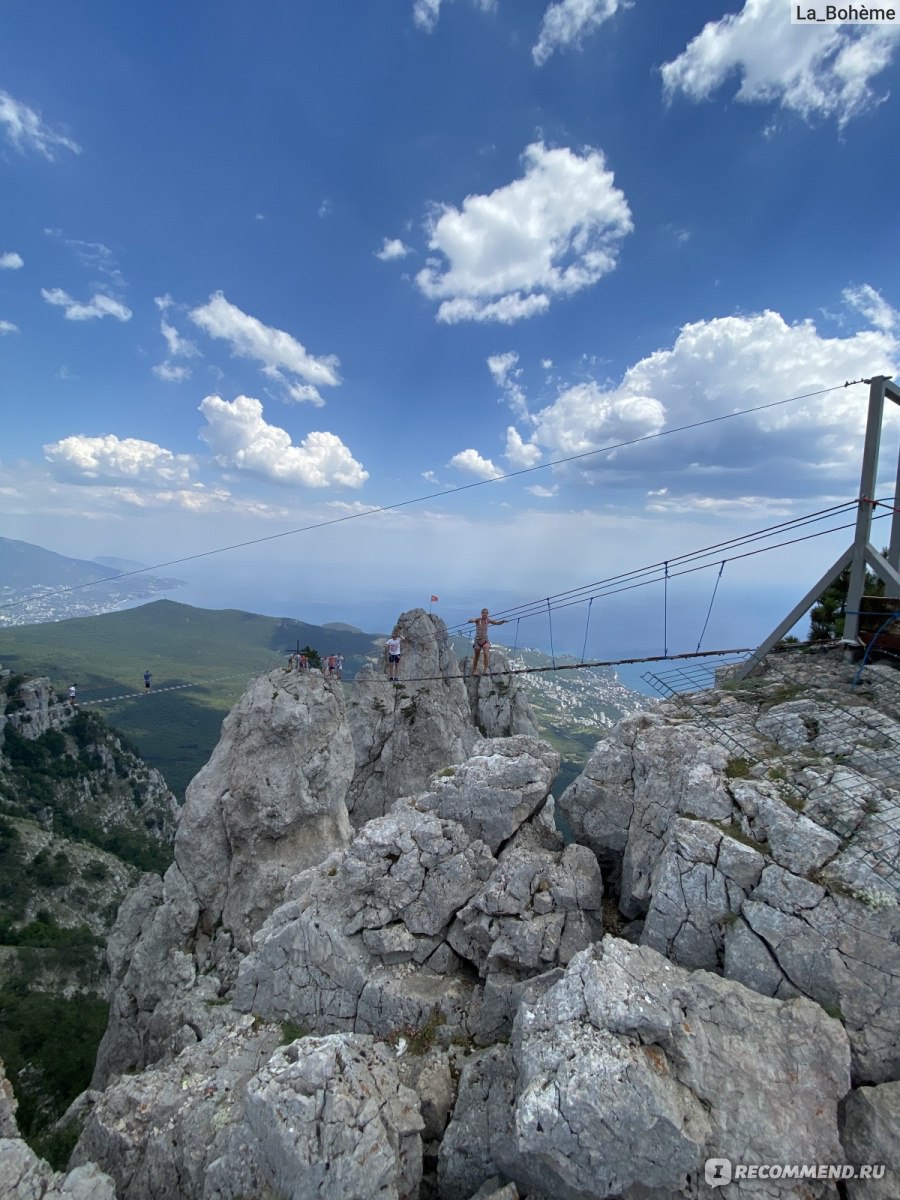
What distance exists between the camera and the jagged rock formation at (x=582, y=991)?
850 cm

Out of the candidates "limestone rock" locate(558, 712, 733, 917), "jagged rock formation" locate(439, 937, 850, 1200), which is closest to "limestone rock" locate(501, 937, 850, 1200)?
"jagged rock formation" locate(439, 937, 850, 1200)

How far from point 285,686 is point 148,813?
84.2 m

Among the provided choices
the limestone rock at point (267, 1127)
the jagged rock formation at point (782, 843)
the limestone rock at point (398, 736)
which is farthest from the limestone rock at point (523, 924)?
the limestone rock at point (398, 736)

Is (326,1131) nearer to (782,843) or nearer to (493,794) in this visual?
(493,794)

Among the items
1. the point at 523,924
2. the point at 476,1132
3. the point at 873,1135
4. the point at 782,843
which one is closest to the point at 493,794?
the point at 523,924

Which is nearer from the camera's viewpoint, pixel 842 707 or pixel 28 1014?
pixel 842 707

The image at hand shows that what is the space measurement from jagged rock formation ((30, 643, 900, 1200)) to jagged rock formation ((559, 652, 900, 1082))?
5 centimetres

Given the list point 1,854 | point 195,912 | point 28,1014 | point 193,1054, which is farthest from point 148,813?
point 193,1054

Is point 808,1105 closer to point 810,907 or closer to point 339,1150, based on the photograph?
point 810,907

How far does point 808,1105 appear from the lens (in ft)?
27.7

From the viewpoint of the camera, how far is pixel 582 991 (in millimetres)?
9812

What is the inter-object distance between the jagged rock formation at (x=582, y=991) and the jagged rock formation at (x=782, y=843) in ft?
0.16

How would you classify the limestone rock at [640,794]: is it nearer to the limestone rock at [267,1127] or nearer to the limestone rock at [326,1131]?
the limestone rock at [326,1131]

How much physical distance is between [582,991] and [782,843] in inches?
207
